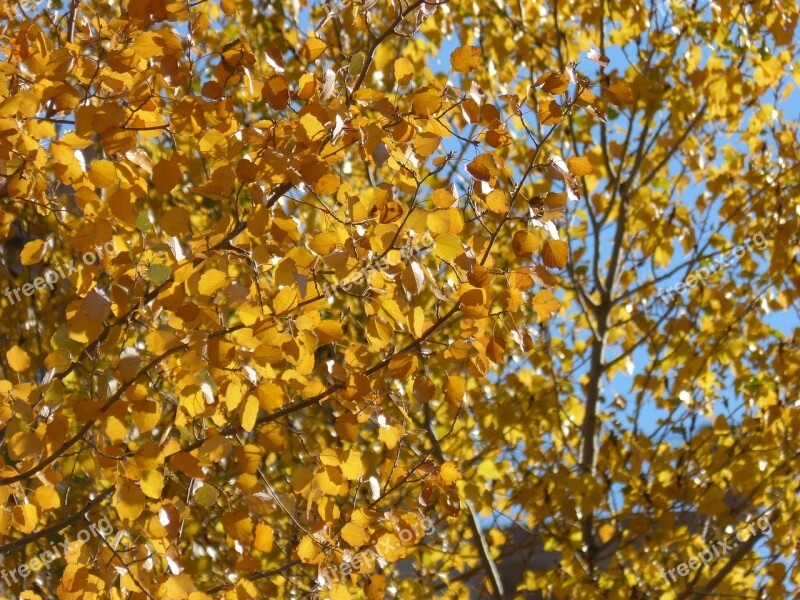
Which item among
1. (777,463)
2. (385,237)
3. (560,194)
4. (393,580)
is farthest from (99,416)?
(777,463)

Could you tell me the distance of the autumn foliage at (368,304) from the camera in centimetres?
211

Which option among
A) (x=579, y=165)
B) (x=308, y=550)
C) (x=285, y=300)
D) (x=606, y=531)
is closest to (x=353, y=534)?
(x=308, y=550)

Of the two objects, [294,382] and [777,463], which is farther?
[777,463]

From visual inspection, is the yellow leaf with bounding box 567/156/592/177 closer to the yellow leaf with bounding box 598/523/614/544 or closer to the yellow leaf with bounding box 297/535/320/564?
the yellow leaf with bounding box 297/535/320/564

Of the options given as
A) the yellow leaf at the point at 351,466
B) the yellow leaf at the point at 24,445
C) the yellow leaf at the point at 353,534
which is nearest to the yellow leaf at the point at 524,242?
the yellow leaf at the point at 351,466

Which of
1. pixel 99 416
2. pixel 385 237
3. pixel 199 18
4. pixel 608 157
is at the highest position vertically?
pixel 608 157

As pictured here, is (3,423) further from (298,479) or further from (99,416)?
(298,479)

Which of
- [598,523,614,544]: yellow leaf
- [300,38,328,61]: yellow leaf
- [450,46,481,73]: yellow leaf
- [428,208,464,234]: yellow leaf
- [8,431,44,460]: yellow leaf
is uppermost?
[300,38,328,61]: yellow leaf

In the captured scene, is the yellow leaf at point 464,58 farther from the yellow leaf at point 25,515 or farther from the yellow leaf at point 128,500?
the yellow leaf at point 25,515

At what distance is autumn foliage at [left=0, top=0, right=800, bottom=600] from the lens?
6.91ft

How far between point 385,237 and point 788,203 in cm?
334

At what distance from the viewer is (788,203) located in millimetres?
4730

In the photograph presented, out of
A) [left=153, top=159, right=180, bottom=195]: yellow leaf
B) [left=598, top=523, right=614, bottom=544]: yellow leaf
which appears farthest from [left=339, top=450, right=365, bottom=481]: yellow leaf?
[left=598, top=523, right=614, bottom=544]: yellow leaf

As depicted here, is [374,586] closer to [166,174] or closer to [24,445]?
[24,445]
